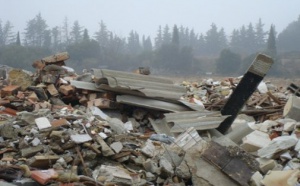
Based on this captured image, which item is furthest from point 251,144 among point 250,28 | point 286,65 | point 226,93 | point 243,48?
point 250,28

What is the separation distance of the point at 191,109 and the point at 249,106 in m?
2.65

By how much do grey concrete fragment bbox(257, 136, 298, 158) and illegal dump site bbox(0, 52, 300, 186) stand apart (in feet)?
0.05

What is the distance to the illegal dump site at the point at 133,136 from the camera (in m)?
5.04

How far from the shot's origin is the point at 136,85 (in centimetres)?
843

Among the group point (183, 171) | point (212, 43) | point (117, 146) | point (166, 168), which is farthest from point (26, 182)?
point (212, 43)

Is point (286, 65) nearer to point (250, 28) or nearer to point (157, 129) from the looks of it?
point (250, 28)

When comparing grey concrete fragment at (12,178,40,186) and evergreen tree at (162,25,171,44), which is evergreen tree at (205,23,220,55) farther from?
grey concrete fragment at (12,178,40,186)

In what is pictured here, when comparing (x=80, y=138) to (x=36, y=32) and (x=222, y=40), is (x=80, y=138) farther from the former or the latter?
(x=222, y=40)

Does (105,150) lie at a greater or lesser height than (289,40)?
greater

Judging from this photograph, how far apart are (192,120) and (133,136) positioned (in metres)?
1.36

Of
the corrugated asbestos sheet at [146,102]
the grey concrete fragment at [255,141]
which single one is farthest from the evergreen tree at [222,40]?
the grey concrete fragment at [255,141]

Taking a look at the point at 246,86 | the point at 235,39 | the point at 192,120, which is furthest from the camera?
the point at 235,39

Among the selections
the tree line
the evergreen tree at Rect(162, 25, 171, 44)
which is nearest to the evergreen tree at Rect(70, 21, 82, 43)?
the tree line

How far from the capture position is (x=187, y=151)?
573 cm
